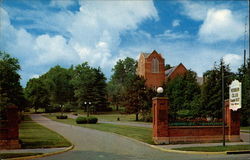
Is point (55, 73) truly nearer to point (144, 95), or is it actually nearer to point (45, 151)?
point (144, 95)

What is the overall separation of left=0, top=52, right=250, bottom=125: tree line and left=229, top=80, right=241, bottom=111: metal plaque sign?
1.80 metres

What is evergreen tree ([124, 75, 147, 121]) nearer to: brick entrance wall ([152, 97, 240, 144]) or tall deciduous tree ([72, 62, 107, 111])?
tall deciduous tree ([72, 62, 107, 111])

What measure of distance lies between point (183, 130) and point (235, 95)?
3.90 metres

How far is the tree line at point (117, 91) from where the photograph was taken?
39.1 meters

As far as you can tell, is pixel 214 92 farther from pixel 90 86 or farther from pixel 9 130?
pixel 90 86

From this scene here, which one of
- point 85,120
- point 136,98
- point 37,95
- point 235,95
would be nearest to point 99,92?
point 37,95

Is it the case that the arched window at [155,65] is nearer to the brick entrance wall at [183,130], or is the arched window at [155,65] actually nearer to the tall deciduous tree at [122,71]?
the tall deciduous tree at [122,71]

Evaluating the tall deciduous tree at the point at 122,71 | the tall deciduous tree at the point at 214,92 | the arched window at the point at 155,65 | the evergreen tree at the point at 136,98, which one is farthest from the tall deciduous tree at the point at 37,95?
the tall deciduous tree at the point at 214,92

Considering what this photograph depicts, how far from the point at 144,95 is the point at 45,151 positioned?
35.2 meters

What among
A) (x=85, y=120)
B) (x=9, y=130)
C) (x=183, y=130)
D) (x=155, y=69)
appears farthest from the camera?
(x=155, y=69)

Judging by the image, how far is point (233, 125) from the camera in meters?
20.5

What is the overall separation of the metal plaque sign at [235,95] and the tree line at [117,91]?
5.92 feet

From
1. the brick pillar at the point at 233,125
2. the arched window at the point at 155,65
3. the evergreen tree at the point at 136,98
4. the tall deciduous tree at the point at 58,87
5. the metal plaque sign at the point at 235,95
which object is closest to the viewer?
the metal plaque sign at the point at 235,95

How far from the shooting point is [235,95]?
18.5 m
